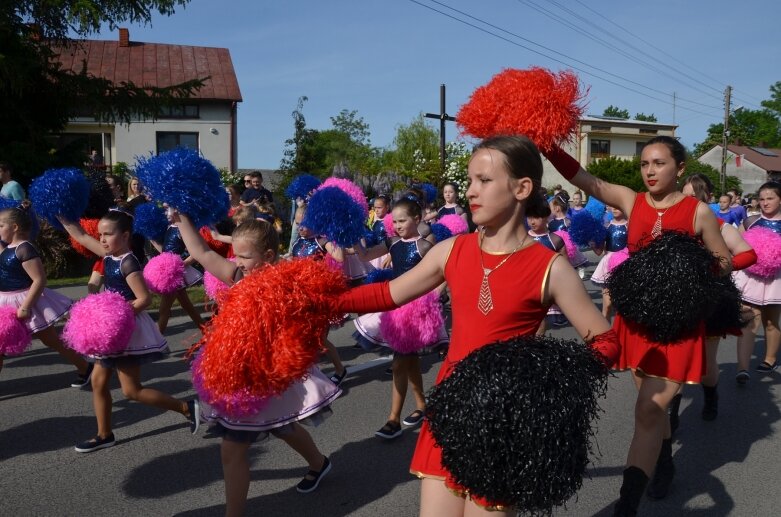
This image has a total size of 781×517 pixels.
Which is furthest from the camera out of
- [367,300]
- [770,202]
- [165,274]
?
[165,274]

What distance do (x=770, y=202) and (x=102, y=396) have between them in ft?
22.1

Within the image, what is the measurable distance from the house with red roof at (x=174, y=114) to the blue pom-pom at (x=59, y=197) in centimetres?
2797

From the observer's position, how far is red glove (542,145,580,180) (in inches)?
129

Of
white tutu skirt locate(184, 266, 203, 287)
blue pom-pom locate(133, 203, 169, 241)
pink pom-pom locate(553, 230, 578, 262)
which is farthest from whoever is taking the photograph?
pink pom-pom locate(553, 230, 578, 262)

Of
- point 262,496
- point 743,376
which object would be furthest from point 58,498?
point 743,376

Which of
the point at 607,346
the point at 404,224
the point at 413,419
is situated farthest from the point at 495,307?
the point at 404,224

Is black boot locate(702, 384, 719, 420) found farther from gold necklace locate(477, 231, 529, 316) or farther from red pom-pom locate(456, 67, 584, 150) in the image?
gold necklace locate(477, 231, 529, 316)

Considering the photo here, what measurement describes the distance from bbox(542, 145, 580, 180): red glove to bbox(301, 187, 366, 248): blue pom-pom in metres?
2.69

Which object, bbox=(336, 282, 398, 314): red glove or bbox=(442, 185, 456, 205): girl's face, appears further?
bbox=(442, 185, 456, 205): girl's face

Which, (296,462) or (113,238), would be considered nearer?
(296,462)

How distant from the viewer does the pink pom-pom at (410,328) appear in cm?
495

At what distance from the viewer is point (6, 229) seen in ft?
18.5

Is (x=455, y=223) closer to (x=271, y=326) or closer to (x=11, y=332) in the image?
(x=11, y=332)

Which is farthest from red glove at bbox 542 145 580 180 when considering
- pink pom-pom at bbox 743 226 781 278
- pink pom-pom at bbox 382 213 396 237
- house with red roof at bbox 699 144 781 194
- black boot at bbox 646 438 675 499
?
house with red roof at bbox 699 144 781 194
